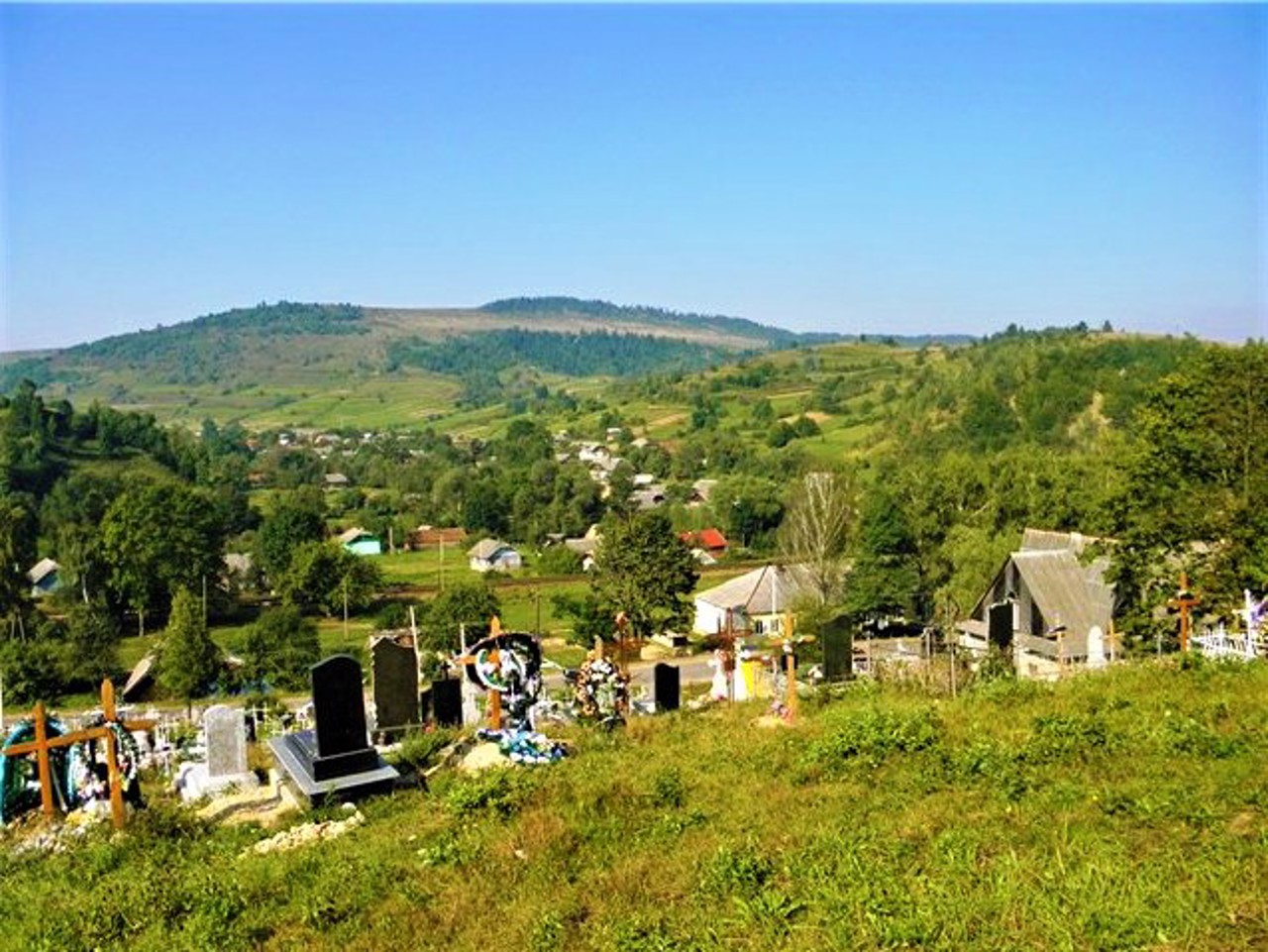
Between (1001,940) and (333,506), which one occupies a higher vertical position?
(1001,940)

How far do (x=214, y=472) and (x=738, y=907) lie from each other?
12327cm

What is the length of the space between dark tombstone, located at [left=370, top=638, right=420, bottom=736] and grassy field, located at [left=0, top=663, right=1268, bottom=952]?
256 inches

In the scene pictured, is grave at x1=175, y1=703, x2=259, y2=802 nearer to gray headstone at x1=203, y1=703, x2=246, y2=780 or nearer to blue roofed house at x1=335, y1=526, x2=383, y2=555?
gray headstone at x1=203, y1=703, x2=246, y2=780

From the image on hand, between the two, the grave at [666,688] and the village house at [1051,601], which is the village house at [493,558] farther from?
the grave at [666,688]

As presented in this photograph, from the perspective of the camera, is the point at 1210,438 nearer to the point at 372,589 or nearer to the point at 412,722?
the point at 412,722

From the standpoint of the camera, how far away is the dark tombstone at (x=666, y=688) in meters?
18.4

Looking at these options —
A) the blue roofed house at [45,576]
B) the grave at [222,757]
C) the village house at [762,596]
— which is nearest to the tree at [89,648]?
the blue roofed house at [45,576]

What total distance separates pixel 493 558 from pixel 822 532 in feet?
124

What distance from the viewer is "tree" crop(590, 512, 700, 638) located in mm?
46656

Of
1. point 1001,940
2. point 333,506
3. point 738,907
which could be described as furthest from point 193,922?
point 333,506

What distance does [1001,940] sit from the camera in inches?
239

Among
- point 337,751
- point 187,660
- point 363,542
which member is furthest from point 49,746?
point 363,542

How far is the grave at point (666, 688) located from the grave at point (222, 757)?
22.7 feet

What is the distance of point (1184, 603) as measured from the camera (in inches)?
726
